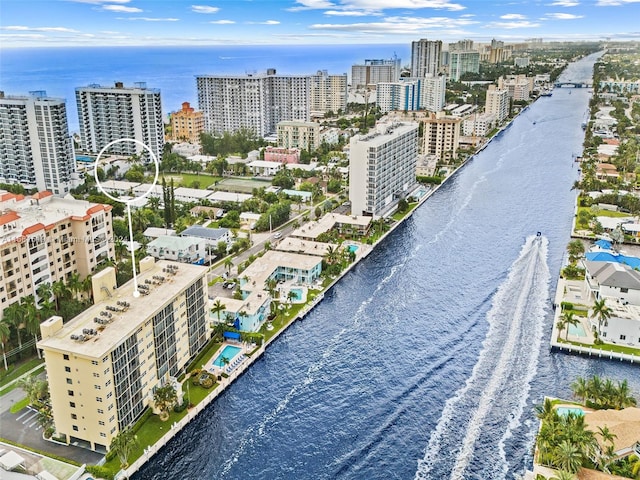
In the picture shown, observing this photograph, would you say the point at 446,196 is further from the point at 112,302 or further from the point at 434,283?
the point at 112,302

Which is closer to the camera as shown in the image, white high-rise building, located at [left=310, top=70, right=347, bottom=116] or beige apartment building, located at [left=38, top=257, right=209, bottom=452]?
beige apartment building, located at [left=38, top=257, right=209, bottom=452]

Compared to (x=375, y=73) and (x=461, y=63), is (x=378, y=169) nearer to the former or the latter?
(x=375, y=73)

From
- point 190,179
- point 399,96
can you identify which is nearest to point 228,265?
point 190,179

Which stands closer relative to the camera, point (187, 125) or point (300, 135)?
point (300, 135)

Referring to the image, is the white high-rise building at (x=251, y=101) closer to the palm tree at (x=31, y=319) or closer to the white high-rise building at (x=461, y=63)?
the palm tree at (x=31, y=319)

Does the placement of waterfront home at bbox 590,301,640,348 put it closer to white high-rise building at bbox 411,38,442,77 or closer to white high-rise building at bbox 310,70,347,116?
white high-rise building at bbox 310,70,347,116

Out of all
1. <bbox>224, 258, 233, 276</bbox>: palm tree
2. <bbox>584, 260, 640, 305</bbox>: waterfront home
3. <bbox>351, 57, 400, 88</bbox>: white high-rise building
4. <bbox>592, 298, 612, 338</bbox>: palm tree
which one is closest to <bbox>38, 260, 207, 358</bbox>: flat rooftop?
<bbox>224, 258, 233, 276</bbox>: palm tree

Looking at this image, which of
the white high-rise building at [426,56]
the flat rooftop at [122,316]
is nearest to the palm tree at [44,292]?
the flat rooftop at [122,316]
